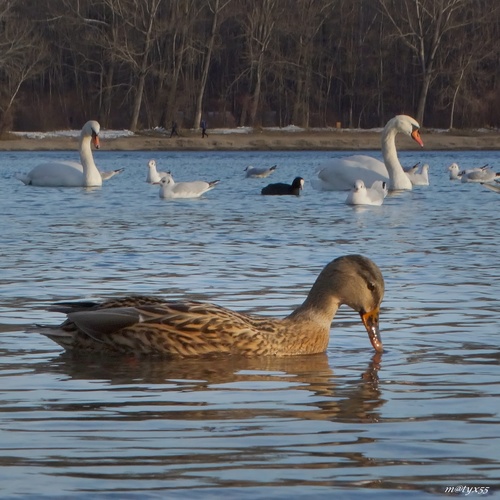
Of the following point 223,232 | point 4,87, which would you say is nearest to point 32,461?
point 223,232

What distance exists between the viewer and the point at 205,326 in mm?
6926

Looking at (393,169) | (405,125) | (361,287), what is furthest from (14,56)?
(361,287)

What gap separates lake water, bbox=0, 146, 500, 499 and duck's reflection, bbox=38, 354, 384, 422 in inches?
0.5

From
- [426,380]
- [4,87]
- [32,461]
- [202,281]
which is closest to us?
[32,461]

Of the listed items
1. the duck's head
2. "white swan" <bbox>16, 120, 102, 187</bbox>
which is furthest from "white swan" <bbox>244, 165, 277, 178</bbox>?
the duck's head

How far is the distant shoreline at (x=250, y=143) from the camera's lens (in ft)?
200

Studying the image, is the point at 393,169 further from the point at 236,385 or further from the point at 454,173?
the point at 236,385

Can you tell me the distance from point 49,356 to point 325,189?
757 inches

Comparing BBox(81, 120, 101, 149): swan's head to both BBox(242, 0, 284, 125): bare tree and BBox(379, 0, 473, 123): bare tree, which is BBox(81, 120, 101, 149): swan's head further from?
BBox(242, 0, 284, 125): bare tree

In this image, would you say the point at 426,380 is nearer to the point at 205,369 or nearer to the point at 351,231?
the point at 205,369

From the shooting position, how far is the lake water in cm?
438

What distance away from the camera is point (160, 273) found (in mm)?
10680

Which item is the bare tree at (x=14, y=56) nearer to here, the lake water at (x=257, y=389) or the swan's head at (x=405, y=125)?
the swan's head at (x=405, y=125)

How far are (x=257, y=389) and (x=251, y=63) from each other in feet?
211
